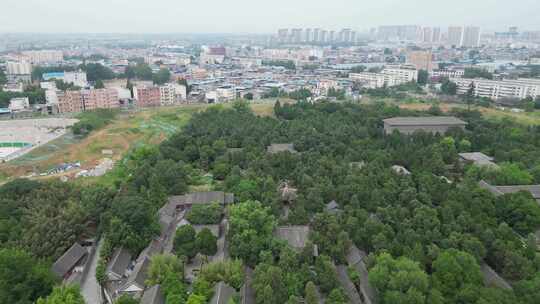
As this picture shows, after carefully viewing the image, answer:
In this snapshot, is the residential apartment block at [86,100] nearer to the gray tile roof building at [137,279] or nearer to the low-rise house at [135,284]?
the gray tile roof building at [137,279]

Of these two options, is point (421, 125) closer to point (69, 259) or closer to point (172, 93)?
point (69, 259)

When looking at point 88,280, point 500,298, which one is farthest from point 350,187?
point 88,280

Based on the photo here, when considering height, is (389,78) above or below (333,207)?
above

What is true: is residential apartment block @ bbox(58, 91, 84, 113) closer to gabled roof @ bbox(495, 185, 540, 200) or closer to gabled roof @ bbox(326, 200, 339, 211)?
gabled roof @ bbox(326, 200, 339, 211)

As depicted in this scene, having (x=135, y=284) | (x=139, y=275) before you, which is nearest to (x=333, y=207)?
(x=139, y=275)

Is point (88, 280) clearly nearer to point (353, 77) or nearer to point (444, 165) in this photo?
point (444, 165)

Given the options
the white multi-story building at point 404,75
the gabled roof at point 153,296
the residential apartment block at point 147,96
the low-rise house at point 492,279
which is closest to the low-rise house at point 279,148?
the low-rise house at point 492,279
